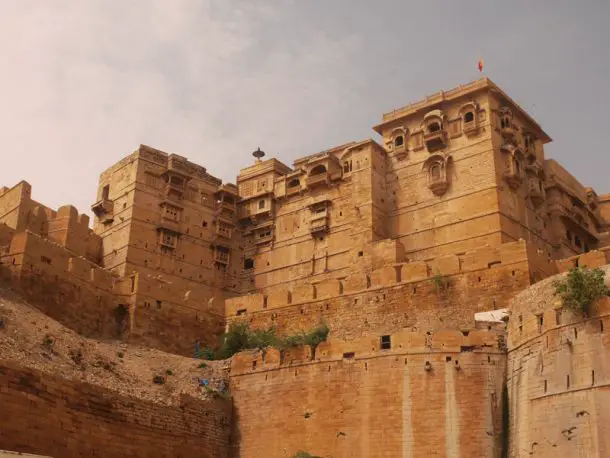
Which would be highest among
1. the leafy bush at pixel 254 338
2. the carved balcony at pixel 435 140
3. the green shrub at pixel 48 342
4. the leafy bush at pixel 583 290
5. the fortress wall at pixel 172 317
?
the carved balcony at pixel 435 140

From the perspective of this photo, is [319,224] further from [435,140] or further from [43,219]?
[43,219]

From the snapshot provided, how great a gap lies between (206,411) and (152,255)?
17.6m

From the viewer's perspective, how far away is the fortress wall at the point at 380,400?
2212 cm

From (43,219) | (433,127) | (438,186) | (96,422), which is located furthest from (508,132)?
(96,422)

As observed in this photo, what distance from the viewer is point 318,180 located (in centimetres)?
4247

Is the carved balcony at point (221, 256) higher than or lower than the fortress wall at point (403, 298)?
higher

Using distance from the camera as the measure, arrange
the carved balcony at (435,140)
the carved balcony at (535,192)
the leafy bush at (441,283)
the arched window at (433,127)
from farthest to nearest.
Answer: the arched window at (433,127)
the carved balcony at (435,140)
the carved balcony at (535,192)
the leafy bush at (441,283)

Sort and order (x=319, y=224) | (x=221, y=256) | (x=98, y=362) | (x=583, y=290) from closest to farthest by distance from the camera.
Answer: (x=583, y=290)
(x=98, y=362)
(x=319, y=224)
(x=221, y=256)

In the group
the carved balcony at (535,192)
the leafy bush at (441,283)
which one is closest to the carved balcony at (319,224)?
the carved balcony at (535,192)

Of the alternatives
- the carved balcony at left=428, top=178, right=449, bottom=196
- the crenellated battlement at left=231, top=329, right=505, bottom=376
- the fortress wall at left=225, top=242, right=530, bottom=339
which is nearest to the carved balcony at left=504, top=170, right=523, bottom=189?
the carved balcony at left=428, top=178, right=449, bottom=196

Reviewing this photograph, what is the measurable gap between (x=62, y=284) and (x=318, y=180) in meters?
15.7

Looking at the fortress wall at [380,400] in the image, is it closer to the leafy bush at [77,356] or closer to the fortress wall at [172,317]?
the leafy bush at [77,356]

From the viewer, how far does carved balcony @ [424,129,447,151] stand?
129ft

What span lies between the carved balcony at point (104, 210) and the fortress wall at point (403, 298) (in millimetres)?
11798
